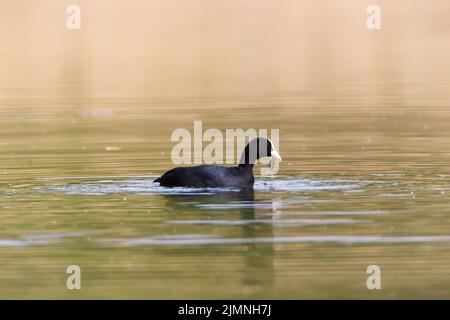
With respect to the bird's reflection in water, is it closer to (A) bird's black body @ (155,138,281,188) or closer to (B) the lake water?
(B) the lake water

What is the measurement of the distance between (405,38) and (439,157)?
30853 millimetres

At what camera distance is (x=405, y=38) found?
53.1 meters

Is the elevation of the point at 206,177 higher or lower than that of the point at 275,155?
lower

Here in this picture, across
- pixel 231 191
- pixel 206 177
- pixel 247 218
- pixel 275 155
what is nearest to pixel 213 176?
pixel 206 177

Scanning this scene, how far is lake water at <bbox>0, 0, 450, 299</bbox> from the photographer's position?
14.2 meters

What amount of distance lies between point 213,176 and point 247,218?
9.79ft

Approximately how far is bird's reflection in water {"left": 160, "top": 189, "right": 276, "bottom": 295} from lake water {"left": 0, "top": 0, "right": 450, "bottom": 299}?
3 centimetres

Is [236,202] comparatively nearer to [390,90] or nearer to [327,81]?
[390,90]

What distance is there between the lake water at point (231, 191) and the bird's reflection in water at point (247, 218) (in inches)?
1.3

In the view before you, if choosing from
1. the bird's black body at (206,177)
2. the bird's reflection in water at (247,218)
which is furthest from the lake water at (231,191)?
the bird's black body at (206,177)

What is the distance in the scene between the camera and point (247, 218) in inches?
685

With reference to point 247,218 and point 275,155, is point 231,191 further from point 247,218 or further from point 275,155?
point 247,218

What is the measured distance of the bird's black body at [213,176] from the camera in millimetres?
20078
